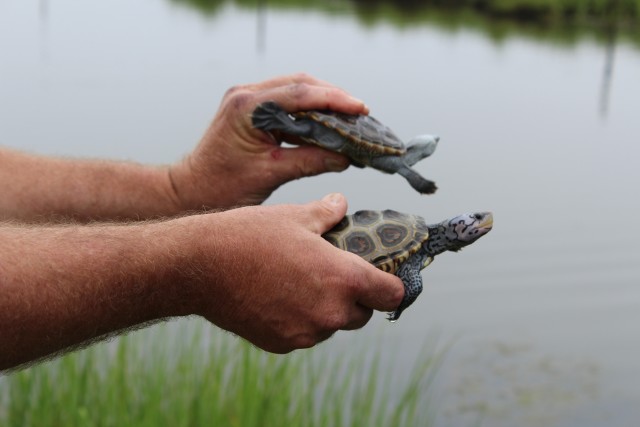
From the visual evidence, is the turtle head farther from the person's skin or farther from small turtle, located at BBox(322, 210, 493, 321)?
the person's skin

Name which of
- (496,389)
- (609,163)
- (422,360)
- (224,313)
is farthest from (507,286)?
(224,313)

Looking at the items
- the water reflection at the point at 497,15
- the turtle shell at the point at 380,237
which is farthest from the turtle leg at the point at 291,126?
the water reflection at the point at 497,15

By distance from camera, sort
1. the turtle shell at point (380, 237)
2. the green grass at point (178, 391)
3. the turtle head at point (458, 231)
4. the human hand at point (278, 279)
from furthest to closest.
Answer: the green grass at point (178, 391), the turtle head at point (458, 231), the turtle shell at point (380, 237), the human hand at point (278, 279)

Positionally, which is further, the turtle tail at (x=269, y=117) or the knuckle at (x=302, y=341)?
the turtle tail at (x=269, y=117)

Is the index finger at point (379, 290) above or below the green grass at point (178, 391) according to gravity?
above

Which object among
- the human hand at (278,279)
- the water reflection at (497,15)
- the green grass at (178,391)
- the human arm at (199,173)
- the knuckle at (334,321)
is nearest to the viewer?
the human hand at (278,279)

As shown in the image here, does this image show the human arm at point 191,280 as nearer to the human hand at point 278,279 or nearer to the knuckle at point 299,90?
the human hand at point 278,279

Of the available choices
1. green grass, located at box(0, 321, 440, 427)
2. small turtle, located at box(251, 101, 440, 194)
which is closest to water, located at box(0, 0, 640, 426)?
green grass, located at box(0, 321, 440, 427)
